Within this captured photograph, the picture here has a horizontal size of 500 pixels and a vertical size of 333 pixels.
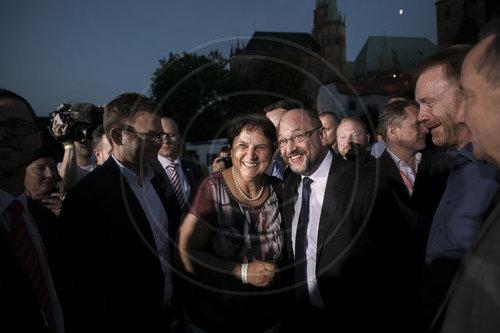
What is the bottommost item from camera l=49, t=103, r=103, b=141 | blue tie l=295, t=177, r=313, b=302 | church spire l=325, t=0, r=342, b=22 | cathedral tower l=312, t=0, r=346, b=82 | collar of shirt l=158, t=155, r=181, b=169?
blue tie l=295, t=177, r=313, b=302

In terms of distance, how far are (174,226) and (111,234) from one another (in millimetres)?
865

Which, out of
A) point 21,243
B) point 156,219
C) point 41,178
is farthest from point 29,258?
point 41,178

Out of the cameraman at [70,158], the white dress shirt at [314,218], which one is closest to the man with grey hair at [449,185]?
the white dress shirt at [314,218]

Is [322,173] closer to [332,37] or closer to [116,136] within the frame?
[116,136]

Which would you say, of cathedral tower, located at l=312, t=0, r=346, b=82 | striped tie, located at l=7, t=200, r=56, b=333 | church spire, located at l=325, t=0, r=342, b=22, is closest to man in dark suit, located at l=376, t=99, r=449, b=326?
striped tie, located at l=7, t=200, r=56, b=333

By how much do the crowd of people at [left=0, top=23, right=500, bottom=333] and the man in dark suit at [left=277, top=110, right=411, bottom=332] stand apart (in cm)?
1

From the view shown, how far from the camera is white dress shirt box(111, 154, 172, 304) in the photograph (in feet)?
8.73

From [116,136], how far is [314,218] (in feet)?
6.44

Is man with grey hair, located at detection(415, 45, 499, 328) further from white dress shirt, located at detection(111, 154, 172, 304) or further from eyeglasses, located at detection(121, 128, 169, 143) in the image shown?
eyeglasses, located at detection(121, 128, 169, 143)

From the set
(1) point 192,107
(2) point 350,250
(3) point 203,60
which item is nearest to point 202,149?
(1) point 192,107

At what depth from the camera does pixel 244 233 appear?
2467mm

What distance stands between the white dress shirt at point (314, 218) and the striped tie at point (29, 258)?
1873 mm

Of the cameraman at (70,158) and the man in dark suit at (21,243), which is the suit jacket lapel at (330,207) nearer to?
the man in dark suit at (21,243)

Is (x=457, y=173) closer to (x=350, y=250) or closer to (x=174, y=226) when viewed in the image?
(x=350, y=250)
